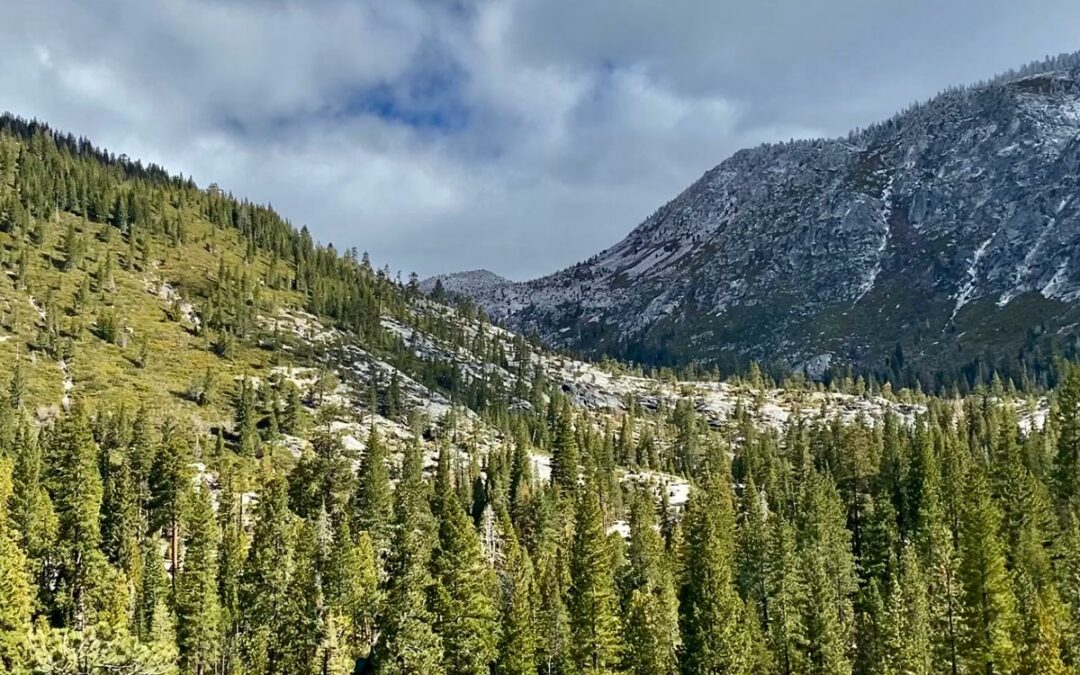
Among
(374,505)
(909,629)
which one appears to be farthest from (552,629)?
(374,505)

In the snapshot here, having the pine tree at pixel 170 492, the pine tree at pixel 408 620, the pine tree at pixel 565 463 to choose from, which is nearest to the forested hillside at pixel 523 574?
the pine tree at pixel 408 620

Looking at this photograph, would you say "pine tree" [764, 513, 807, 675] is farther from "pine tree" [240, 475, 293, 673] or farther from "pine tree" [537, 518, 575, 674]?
"pine tree" [240, 475, 293, 673]

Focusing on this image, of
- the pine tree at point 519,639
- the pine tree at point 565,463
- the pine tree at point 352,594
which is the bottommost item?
the pine tree at point 519,639

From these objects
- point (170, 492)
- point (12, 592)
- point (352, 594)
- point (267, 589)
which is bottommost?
point (352, 594)

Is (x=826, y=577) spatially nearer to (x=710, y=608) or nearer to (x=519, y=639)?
(x=710, y=608)

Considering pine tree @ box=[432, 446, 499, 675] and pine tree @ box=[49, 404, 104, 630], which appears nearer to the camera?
pine tree @ box=[432, 446, 499, 675]

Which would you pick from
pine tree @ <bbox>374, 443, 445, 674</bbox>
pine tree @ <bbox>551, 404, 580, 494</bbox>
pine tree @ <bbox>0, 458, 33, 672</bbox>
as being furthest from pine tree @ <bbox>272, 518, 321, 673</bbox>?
pine tree @ <bbox>551, 404, 580, 494</bbox>

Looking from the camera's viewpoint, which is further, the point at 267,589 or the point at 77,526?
the point at 77,526

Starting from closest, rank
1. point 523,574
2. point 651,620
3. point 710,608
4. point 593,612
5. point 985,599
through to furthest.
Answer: point 985,599 → point 651,620 → point 593,612 → point 710,608 → point 523,574

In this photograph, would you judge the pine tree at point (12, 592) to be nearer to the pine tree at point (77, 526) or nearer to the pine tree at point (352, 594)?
the pine tree at point (77, 526)

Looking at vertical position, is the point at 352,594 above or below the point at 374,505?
below

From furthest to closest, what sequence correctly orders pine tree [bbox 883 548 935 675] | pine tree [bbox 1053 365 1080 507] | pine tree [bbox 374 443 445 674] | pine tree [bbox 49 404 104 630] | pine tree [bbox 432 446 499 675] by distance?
pine tree [bbox 1053 365 1080 507] < pine tree [bbox 49 404 104 630] < pine tree [bbox 432 446 499 675] < pine tree [bbox 883 548 935 675] < pine tree [bbox 374 443 445 674]

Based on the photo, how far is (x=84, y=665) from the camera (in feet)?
107

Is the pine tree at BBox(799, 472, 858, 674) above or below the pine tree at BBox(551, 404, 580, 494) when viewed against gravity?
below
